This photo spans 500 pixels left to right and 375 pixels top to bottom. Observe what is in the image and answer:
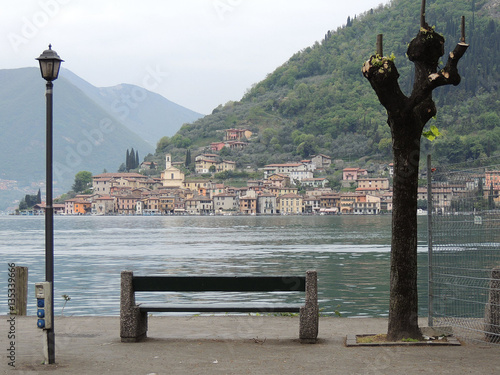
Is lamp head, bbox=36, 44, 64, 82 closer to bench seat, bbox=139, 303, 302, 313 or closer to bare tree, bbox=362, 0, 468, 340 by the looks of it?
bench seat, bbox=139, 303, 302, 313

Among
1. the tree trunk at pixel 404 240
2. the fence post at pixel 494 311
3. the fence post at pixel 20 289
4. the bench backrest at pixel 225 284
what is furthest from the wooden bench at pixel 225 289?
the fence post at pixel 20 289

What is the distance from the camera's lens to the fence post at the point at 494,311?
28.4ft

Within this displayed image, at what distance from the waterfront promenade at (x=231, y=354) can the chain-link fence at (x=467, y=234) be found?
0.72 m

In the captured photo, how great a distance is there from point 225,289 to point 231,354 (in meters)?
0.90

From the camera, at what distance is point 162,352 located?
8039 millimetres

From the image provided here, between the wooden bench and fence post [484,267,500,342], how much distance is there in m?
1.99

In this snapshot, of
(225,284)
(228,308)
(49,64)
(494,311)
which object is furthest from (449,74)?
(49,64)

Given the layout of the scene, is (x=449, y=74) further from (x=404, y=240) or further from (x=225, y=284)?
(x=225, y=284)

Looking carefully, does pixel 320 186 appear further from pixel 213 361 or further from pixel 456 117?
pixel 213 361

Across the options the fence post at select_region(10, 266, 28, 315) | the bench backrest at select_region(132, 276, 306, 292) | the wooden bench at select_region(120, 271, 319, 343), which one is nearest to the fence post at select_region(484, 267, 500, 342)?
the wooden bench at select_region(120, 271, 319, 343)

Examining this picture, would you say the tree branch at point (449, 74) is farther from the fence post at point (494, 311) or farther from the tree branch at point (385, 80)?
the fence post at point (494, 311)

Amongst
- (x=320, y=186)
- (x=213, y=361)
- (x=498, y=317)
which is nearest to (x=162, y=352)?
(x=213, y=361)

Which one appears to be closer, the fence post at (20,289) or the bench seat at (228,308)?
the bench seat at (228,308)

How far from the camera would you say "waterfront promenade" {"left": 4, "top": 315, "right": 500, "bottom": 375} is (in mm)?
7145
